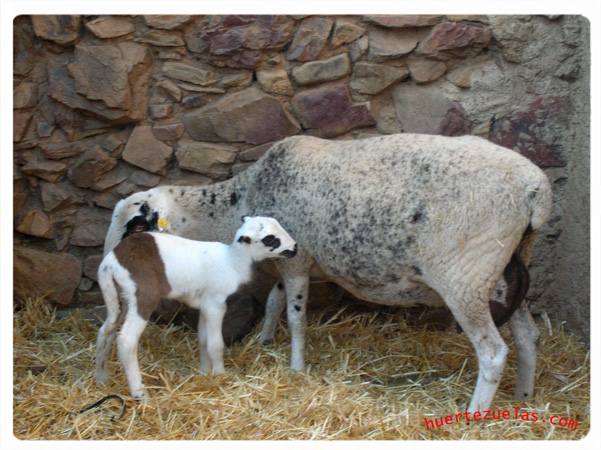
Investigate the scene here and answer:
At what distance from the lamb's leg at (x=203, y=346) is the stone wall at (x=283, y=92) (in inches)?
49.9

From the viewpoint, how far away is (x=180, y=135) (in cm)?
565

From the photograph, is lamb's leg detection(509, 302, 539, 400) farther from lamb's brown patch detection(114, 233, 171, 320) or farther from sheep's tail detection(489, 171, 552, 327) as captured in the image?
lamb's brown patch detection(114, 233, 171, 320)

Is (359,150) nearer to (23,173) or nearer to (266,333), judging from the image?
(266,333)

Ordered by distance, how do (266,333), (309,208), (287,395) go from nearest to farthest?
1. (287,395)
2. (309,208)
3. (266,333)

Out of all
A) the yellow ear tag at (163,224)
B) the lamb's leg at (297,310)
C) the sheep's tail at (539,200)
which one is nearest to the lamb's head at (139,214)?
the yellow ear tag at (163,224)

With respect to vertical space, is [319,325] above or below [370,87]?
below

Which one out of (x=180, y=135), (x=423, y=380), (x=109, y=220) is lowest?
(x=423, y=380)

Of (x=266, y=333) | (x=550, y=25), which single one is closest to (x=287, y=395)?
(x=266, y=333)

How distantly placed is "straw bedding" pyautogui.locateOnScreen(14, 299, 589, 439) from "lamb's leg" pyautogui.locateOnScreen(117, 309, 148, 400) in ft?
0.25

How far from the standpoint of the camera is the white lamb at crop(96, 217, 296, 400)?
4.35m

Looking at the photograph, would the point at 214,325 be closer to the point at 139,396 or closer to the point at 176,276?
the point at 176,276

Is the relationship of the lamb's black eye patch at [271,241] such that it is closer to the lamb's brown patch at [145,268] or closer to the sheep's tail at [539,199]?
the lamb's brown patch at [145,268]

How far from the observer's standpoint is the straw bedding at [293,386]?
166 inches

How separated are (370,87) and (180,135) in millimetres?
1268
